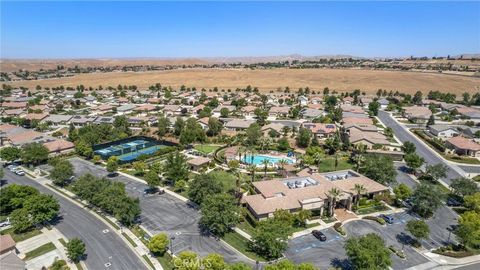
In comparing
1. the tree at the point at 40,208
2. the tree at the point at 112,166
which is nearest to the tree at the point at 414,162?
the tree at the point at 112,166

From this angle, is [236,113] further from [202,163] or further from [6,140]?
[6,140]

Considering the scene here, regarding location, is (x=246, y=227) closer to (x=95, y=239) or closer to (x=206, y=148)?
(x=95, y=239)

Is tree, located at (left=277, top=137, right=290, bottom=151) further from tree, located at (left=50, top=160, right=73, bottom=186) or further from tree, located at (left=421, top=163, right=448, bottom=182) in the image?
tree, located at (left=50, top=160, right=73, bottom=186)

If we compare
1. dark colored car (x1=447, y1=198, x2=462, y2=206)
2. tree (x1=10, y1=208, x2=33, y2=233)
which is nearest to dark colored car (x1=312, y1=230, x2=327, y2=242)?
dark colored car (x1=447, y1=198, x2=462, y2=206)

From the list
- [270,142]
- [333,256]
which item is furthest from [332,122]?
[333,256]

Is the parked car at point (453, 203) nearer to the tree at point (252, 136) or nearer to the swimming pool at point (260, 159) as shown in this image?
the swimming pool at point (260, 159)
